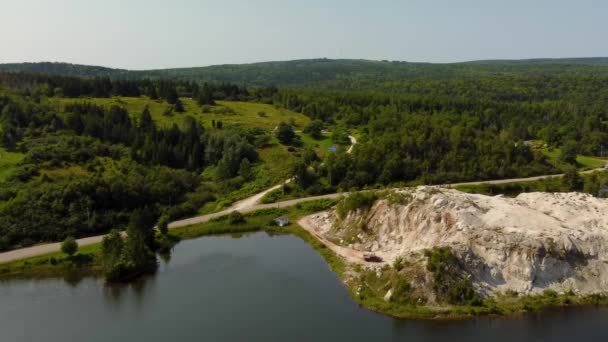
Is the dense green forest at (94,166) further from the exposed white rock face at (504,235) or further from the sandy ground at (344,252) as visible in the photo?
the exposed white rock face at (504,235)

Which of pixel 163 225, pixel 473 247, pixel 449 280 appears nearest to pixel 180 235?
pixel 163 225

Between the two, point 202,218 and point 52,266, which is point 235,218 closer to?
point 202,218

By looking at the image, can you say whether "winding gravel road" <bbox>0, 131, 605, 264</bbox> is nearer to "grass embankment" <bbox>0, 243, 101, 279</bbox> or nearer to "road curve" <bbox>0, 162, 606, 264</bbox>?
"road curve" <bbox>0, 162, 606, 264</bbox>

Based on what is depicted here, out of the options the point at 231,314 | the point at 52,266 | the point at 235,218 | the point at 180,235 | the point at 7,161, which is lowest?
the point at 180,235

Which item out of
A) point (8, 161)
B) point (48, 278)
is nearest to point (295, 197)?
point (48, 278)

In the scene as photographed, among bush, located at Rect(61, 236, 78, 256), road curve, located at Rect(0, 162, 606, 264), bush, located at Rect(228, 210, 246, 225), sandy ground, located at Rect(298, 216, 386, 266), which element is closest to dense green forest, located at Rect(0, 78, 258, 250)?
road curve, located at Rect(0, 162, 606, 264)

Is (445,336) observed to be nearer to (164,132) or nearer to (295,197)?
(295,197)
